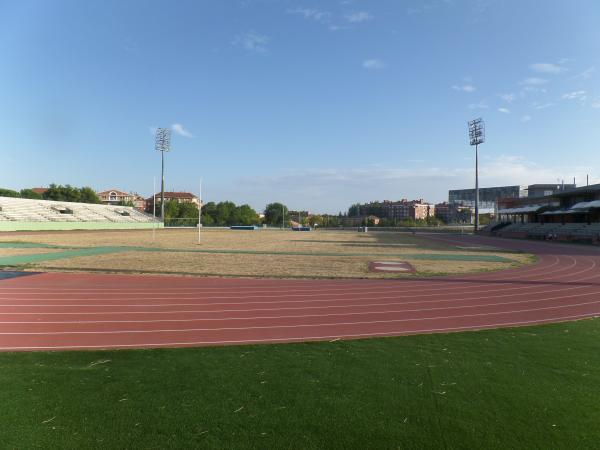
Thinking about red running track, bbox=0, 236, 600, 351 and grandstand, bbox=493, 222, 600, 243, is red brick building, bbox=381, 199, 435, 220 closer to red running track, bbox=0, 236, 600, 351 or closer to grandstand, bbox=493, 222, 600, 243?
grandstand, bbox=493, 222, 600, 243

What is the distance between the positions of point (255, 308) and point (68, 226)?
51.4 meters

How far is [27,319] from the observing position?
7242 millimetres

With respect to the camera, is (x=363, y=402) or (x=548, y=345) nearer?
(x=363, y=402)

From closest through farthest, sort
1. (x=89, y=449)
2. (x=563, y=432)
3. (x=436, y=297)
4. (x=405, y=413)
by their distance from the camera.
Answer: (x=89, y=449)
(x=563, y=432)
(x=405, y=413)
(x=436, y=297)

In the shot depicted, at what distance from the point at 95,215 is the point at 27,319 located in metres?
59.6

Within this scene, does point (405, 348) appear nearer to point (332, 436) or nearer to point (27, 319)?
point (332, 436)

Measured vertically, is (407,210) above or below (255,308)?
above

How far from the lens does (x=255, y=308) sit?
832 centimetres

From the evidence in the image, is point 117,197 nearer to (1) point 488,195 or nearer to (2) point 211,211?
(2) point 211,211

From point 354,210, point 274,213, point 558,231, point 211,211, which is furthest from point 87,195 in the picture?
point 354,210

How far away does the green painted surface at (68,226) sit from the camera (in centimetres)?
4160

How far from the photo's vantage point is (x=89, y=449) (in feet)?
9.87

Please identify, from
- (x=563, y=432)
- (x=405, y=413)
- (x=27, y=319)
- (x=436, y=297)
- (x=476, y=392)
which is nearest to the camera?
(x=563, y=432)

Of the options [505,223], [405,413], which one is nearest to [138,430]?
[405,413]
